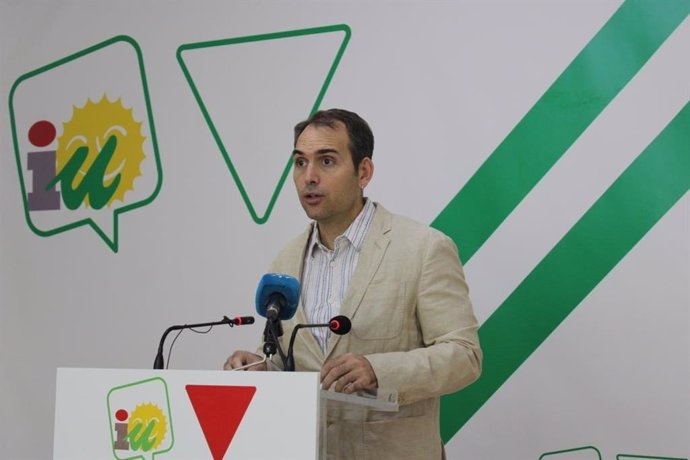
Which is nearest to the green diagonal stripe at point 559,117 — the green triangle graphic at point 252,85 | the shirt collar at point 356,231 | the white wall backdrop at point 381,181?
the white wall backdrop at point 381,181

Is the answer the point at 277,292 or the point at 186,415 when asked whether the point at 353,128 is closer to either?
the point at 277,292

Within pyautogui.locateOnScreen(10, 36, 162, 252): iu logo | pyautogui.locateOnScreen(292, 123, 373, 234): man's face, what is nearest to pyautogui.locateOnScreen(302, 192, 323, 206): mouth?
pyautogui.locateOnScreen(292, 123, 373, 234): man's face

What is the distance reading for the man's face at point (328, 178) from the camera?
2.93 meters

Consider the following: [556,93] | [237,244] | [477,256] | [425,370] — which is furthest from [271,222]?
[425,370]

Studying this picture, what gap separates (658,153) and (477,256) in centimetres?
76

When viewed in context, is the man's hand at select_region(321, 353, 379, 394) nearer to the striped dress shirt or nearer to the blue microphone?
the blue microphone

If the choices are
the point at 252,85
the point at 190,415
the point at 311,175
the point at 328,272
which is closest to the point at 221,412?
the point at 190,415

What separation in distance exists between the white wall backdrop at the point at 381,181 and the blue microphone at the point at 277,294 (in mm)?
1371

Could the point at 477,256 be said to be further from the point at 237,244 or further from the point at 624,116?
the point at 237,244

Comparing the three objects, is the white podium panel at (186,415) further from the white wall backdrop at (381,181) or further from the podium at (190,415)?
the white wall backdrop at (381,181)

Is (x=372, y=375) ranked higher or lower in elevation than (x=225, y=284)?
lower

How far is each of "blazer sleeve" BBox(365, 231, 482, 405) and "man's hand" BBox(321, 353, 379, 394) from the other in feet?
0.14

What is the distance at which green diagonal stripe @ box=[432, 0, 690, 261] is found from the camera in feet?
11.1

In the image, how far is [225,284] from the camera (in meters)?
4.04
